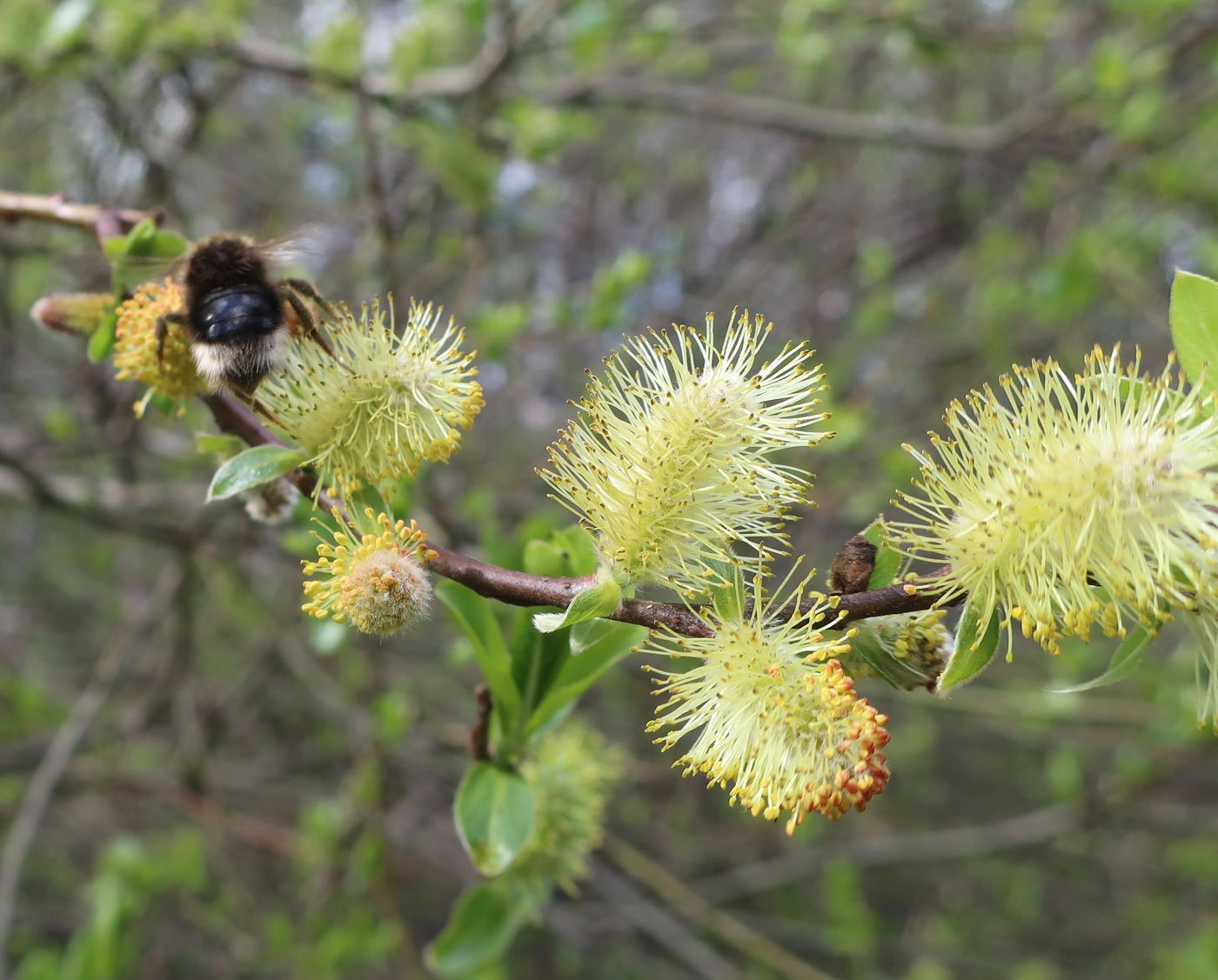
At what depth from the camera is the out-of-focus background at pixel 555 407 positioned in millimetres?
3174

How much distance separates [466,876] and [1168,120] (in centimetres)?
439

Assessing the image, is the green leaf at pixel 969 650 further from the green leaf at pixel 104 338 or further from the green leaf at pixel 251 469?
the green leaf at pixel 104 338

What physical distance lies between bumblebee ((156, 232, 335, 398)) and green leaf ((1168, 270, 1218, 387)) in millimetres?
1042

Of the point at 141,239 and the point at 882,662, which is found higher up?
the point at 141,239

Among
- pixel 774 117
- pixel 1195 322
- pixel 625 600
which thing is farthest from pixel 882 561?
pixel 774 117

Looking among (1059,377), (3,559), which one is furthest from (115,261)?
(3,559)

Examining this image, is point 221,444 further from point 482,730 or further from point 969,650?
point 969,650

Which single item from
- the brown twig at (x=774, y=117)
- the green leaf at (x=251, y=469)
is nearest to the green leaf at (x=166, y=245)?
the green leaf at (x=251, y=469)

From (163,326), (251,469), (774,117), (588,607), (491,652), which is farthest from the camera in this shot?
(774,117)

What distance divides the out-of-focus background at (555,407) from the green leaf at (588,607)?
68cm

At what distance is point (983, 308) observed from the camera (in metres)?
4.70

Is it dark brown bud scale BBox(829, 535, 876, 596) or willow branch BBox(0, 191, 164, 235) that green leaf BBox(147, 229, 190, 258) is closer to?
willow branch BBox(0, 191, 164, 235)

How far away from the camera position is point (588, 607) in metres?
1.07

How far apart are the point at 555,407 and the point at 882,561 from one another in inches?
197
